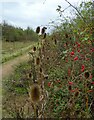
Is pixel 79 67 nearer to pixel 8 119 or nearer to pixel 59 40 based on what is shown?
pixel 8 119

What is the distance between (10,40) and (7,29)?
78cm

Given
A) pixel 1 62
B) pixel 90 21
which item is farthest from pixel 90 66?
pixel 1 62

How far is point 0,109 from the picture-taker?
440 centimetres

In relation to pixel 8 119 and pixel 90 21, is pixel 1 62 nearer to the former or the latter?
pixel 90 21

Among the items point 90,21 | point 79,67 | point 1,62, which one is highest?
point 90,21

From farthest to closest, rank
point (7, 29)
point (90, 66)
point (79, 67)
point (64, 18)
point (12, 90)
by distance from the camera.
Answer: point (7, 29) < point (64, 18) < point (12, 90) < point (79, 67) < point (90, 66)

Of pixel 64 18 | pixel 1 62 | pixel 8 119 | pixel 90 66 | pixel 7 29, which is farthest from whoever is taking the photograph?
pixel 7 29

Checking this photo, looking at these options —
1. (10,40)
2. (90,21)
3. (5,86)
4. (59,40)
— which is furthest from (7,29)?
(90,21)

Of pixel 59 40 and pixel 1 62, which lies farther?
pixel 1 62

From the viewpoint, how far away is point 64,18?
26.3 feet

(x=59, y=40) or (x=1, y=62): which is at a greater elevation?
(x=59, y=40)

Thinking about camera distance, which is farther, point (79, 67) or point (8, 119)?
point (79, 67)

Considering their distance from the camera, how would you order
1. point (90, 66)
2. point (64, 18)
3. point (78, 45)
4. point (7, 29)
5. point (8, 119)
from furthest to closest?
point (7, 29)
point (64, 18)
point (78, 45)
point (90, 66)
point (8, 119)

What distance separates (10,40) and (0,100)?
1706 centimetres
